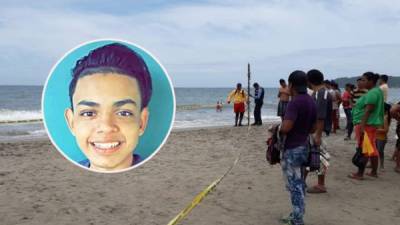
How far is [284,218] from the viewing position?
4.89 meters

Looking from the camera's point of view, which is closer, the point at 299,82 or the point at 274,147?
the point at 299,82

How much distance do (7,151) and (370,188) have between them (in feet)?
26.5

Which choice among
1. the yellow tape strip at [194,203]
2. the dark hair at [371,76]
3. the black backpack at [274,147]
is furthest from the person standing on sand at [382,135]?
the black backpack at [274,147]

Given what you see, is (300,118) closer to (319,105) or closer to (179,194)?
(319,105)

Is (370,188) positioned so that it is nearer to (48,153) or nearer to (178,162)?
(178,162)

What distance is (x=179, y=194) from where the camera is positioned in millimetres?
6039

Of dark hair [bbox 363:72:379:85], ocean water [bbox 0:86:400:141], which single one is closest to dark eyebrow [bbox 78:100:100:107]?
ocean water [bbox 0:86:400:141]

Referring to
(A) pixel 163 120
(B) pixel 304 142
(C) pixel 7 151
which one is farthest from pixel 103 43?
(C) pixel 7 151

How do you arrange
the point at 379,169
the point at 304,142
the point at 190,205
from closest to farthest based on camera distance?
1. the point at 304,142
2. the point at 190,205
3. the point at 379,169

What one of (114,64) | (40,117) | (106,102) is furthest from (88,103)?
(40,117)

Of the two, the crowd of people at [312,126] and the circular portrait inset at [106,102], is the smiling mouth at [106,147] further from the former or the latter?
the crowd of people at [312,126]

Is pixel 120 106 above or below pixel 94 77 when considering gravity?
below

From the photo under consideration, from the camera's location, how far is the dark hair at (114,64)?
203 centimetres

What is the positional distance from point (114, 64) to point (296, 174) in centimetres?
289
